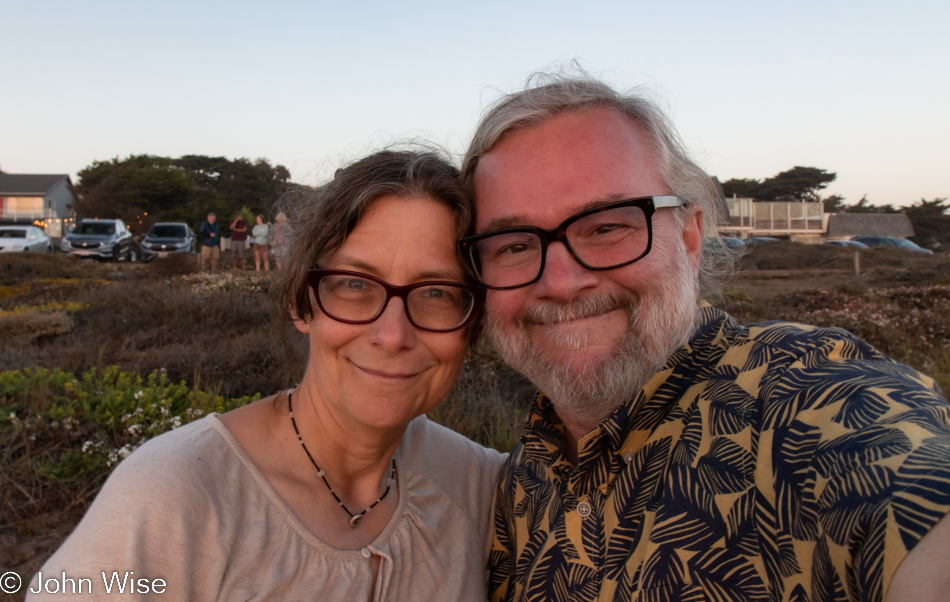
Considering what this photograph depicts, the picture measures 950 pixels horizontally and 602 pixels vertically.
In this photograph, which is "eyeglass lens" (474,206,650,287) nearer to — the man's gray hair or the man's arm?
the man's gray hair

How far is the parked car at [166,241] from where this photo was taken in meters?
23.4

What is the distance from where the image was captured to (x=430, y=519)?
201 cm

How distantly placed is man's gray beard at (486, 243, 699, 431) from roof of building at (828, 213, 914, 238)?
37458mm

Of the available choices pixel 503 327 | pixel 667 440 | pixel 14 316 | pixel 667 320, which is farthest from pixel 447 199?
pixel 14 316

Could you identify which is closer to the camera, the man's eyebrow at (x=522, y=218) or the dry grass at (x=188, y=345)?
the man's eyebrow at (x=522, y=218)

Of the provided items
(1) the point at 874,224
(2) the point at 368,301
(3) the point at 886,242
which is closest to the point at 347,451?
(2) the point at 368,301

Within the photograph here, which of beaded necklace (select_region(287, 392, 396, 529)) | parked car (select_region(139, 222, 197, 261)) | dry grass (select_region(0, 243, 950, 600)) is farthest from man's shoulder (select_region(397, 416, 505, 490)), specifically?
parked car (select_region(139, 222, 197, 261))

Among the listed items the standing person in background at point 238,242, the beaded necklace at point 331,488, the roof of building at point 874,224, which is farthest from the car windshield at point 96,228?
the roof of building at point 874,224

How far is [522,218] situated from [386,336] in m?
0.59

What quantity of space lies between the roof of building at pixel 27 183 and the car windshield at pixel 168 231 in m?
63.4

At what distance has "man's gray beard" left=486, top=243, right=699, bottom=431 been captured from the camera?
70.0 inches

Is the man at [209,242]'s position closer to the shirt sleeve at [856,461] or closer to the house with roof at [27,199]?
the shirt sleeve at [856,461]

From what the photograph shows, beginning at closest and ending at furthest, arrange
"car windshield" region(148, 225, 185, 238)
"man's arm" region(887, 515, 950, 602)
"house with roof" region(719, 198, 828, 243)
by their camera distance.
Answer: "man's arm" region(887, 515, 950, 602) → "car windshield" region(148, 225, 185, 238) → "house with roof" region(719, 198, 828, 243)

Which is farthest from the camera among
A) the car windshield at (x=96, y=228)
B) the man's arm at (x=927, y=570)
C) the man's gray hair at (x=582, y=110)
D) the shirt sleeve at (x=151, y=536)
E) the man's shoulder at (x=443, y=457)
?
the car windshield at (x=96, y=228)
